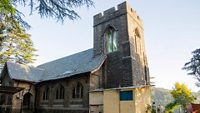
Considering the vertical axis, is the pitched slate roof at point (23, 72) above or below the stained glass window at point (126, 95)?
above

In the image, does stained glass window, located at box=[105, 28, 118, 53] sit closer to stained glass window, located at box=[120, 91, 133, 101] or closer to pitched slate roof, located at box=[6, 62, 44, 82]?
stained glass window, located at box=[120, 91, 133, 101]

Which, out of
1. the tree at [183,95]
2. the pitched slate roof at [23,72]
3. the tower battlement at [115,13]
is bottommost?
the tree at [183,95]

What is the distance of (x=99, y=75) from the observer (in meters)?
19.5

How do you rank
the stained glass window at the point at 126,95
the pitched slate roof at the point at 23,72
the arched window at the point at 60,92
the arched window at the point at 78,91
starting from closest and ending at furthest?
the stained glass window at the point at 126,95
the arched window at the point at 78,91
the arched window at the point at 60,92
the pitched slate roof at the point at 23,72

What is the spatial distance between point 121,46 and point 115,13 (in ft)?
13.5

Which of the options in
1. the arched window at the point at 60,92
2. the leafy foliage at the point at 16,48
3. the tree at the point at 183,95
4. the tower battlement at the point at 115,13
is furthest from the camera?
the tree at the point at 183,95

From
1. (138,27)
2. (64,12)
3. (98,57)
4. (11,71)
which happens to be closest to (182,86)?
(138,27)

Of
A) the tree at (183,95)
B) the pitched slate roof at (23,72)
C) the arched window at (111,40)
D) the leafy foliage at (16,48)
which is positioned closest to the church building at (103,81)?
the arched window at (111,40)

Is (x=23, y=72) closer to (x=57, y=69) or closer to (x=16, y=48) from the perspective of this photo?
(x=57, y=69)

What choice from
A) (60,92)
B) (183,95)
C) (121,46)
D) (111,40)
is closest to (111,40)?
(111,40)

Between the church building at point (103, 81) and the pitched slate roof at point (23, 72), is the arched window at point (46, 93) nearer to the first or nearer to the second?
the church building at point (103, 81)

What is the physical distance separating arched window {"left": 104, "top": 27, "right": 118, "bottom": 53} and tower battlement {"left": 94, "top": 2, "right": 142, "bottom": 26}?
1.45 metres

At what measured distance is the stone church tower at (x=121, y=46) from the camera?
1862 centimetres

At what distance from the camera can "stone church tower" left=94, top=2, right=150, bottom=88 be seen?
18625mm
